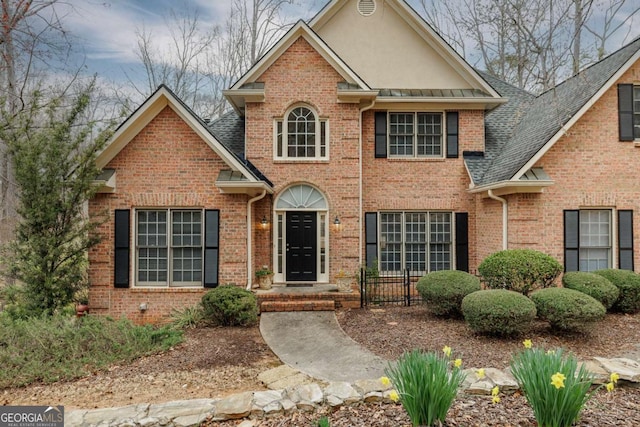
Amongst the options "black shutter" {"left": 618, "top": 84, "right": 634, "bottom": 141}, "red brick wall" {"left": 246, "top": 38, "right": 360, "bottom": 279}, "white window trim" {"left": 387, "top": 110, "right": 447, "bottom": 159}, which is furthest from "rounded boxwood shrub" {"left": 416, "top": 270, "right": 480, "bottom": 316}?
"black shutter" {"left": 618, "top": 84, "right": 634, "bottom": 141}

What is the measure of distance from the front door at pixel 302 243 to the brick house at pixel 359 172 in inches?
1.7

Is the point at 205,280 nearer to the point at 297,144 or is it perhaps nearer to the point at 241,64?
the point at 297,144

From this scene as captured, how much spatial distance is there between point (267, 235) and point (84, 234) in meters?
4.61

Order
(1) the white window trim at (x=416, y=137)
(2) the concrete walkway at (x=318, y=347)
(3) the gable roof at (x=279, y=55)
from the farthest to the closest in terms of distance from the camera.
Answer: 1. (1) the white window trim at (x=416, y=137)
2. (3) the gable roof at (x=279, y=55)
3. (2) the concrete walkway at (x=318, y=347)

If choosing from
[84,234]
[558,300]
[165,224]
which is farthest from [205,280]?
[558,300]

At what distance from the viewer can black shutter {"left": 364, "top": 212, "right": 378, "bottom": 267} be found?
11750mm

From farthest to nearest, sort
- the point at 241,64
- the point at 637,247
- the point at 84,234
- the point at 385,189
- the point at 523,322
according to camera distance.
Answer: the point at 241,64 < the point at 385,189 < the point at 637,247 < the point at 84,234 < the point at 523,322

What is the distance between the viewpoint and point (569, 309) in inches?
272

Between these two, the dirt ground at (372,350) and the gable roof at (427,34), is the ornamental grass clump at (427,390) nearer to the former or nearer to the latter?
the dirt ground at (372,350)

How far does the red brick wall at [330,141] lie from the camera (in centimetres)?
1102

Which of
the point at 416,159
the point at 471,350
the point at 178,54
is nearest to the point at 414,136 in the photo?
the point at 416,159

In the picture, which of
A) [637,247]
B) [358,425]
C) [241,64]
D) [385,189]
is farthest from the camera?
[241,64]

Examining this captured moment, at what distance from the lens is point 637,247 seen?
10.3 metres

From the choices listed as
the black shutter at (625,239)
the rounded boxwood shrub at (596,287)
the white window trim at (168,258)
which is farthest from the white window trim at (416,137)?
the white window trim at (168,258)
